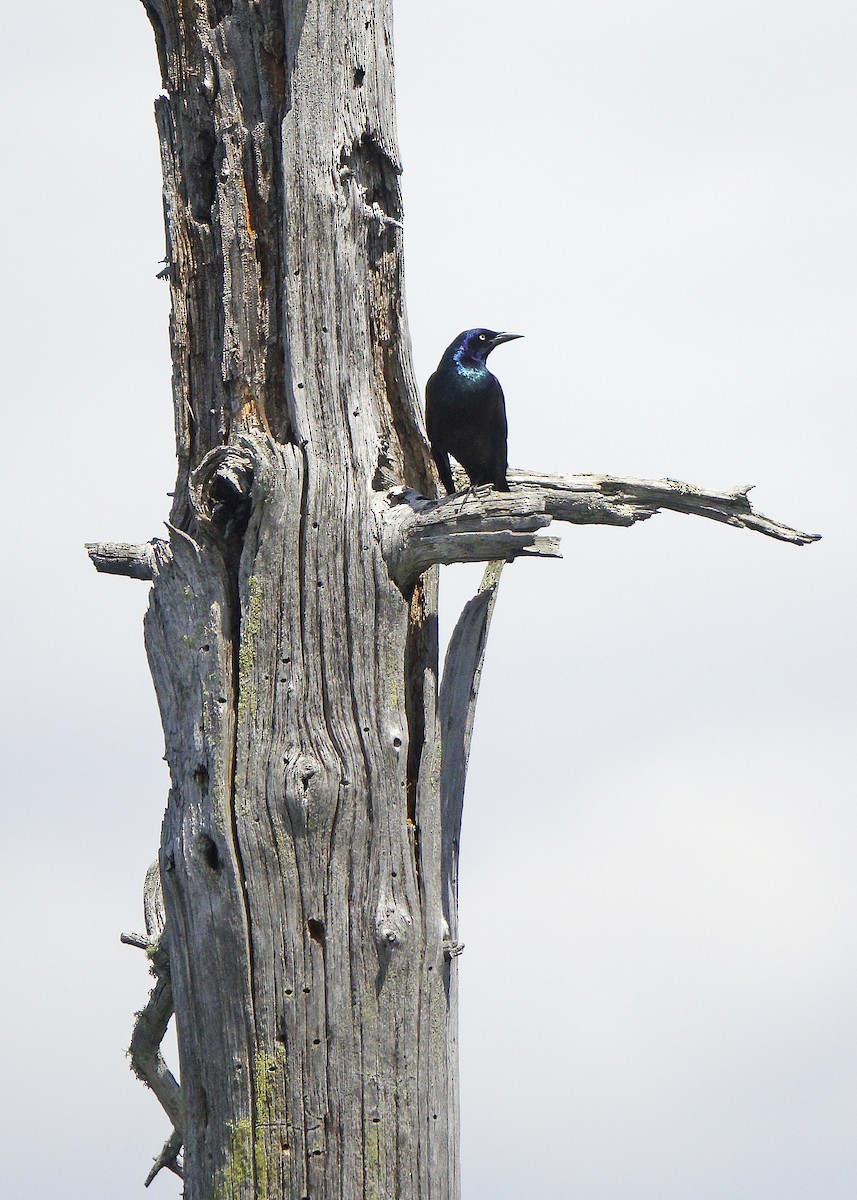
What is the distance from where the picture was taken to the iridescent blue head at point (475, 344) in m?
5.36

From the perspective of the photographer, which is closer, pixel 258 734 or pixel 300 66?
pixel 258 734

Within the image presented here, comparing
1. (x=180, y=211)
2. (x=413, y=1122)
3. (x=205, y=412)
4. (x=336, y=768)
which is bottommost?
(x=413, y=1122)

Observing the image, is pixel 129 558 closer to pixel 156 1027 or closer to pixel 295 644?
pixel 295 644

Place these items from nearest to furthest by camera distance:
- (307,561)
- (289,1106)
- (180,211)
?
(289,1106)
(307,561)
(180,211)

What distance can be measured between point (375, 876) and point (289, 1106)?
68cm

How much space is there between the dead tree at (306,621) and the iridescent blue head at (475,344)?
405 millimetres

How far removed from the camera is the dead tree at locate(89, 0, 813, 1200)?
4383mm

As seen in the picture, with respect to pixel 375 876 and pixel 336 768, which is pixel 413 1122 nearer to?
pixel 375 876

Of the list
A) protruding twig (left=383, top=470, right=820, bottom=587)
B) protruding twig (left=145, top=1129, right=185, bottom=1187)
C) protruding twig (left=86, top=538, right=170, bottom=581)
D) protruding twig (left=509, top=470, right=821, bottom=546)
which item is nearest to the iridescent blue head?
protruding twig (left=383, top=470, right=820, bottom=587)

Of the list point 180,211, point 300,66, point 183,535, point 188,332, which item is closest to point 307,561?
point 183,535

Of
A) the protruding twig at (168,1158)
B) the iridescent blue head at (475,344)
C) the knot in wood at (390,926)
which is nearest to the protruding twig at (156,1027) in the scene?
the protruding twig at (168,1158)

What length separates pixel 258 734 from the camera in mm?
Answer: 4496

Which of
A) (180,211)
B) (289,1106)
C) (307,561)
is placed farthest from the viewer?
(180,211)

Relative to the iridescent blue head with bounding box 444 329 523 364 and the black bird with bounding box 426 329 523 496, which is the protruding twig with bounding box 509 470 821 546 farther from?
the iridescent blue head with bounding box 444 329 523 364
